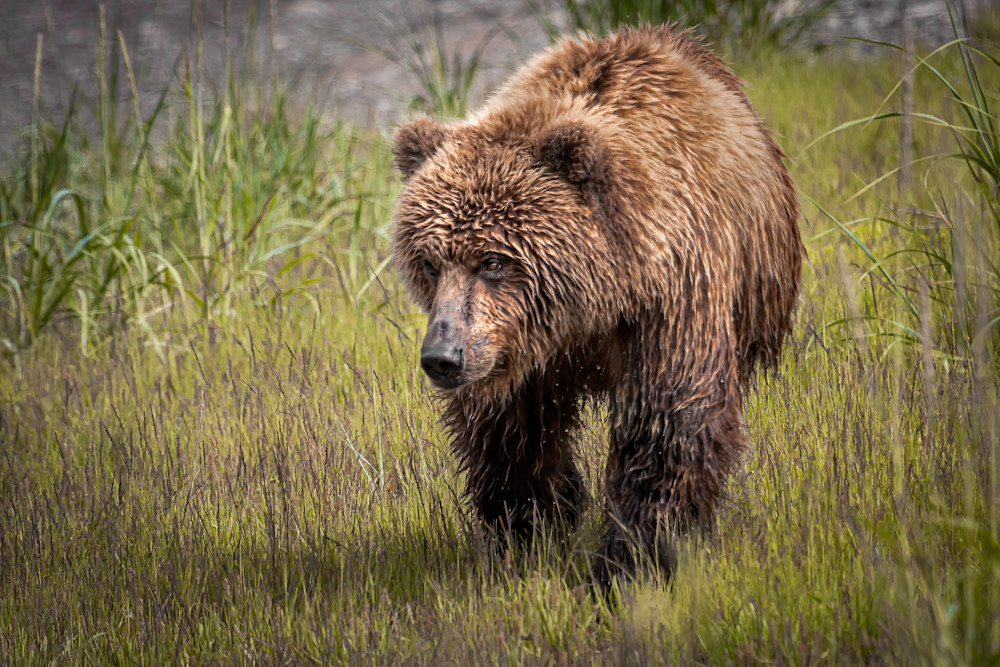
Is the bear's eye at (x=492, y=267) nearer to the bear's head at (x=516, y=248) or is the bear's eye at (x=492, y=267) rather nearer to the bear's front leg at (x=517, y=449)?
the bear's head at (x=516, y=248)

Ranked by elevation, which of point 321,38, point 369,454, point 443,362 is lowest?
point 369,454

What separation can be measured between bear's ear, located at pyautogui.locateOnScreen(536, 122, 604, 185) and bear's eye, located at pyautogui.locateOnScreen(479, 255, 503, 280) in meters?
0.36

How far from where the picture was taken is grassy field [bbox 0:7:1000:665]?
2.52 meters

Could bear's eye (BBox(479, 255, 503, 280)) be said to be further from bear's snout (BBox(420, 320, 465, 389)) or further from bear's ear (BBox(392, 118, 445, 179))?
bear's ear (BBox(392, 118, 445, 179))

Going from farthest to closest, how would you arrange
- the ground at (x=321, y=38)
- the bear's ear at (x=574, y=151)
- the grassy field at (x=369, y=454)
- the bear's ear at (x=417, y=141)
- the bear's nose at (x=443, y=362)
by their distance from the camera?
1. the ground at (x=321, y=38)
2. the bear's ear at (x=417, y=141)
3. the bear's ear at (x=574, y=151)
4. the bear's nose at (x=443, y=362)
5. the grassy field at (x=369, y=454)

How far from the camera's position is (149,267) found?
6.39 m

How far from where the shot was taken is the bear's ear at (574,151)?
294cm

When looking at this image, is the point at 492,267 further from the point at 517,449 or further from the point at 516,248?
the point at 517,449

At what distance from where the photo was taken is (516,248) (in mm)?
2980

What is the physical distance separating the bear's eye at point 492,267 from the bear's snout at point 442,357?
24 centimetres

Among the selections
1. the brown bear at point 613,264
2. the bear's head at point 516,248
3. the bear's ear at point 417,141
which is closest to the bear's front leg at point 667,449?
the brown bear at point 613,264

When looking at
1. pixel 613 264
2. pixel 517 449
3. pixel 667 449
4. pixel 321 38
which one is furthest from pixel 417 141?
pixel 321 38

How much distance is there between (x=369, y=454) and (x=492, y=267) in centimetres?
139

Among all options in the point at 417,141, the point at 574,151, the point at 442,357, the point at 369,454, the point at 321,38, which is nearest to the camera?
the point at 442,357
